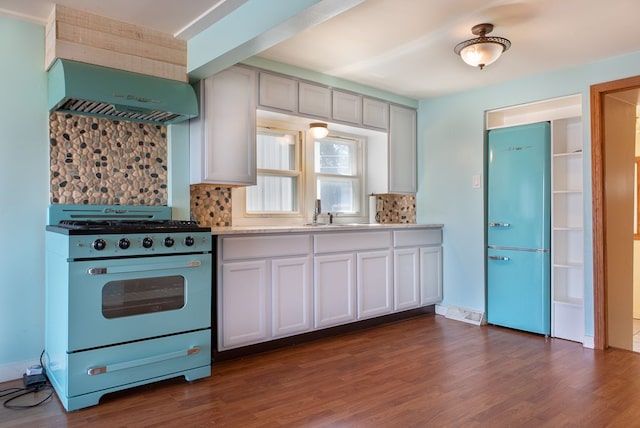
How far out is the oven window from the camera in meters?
2.45

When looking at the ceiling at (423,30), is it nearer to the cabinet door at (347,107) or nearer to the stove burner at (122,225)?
the cabinet door at (347,107)

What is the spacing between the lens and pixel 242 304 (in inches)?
124

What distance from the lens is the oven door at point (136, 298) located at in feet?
7.68

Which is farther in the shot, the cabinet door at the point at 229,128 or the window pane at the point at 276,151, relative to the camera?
the window pane at the point at 276,151

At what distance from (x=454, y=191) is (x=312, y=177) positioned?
1470 millimetres

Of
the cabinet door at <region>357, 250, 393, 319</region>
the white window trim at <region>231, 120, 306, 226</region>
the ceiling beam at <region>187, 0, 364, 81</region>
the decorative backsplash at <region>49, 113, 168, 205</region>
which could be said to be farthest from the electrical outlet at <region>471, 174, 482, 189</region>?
the decorative backsplash at <region>49, 113, 168, 205</region>

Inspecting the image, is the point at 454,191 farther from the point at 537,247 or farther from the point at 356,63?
the point at 356,63

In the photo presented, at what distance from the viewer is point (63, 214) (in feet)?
9.20

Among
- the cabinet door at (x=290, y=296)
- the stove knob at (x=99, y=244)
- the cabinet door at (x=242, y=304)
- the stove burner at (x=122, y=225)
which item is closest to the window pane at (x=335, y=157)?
the cabinet door at (x=290, y=296)

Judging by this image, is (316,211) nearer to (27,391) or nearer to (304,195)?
(304,195)

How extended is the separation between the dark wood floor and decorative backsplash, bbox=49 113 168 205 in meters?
1.25

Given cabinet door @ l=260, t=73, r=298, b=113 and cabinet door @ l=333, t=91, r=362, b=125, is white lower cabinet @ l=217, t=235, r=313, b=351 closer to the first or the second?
cabinet door @ l=260, t=73, r=298, b=113

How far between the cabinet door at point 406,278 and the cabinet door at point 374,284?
8 centimetres

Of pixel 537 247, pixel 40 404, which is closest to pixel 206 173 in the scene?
pixel 40 404
